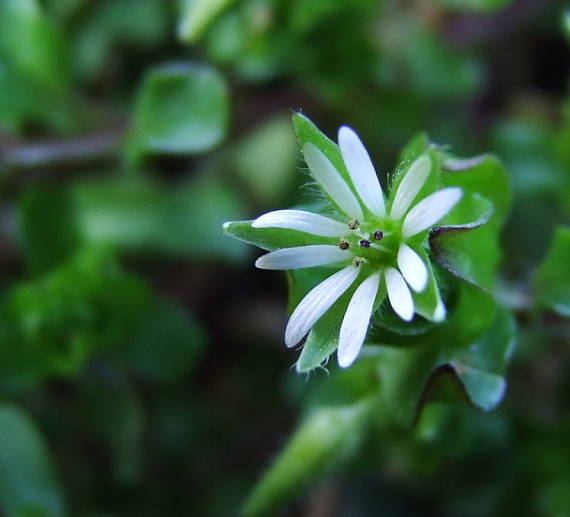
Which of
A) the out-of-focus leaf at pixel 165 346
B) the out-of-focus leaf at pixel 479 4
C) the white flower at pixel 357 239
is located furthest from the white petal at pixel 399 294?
the out-of-focus leaf at pixel 165 346

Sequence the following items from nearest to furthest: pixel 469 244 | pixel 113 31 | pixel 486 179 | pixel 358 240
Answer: pixel 358 240 < pixel 469 244 < pixel 486 179 < pixel 113 31

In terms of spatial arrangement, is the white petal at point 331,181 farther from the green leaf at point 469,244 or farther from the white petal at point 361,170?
the green leaf at point 469,244

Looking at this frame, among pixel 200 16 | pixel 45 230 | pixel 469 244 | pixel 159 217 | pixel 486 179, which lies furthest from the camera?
pixel 159 217

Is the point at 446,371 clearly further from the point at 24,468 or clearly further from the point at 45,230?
the point at 45,230

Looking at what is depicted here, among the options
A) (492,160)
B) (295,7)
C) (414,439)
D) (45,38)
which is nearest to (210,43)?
(295,7)

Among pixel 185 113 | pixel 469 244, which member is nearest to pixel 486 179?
pixel 469 244

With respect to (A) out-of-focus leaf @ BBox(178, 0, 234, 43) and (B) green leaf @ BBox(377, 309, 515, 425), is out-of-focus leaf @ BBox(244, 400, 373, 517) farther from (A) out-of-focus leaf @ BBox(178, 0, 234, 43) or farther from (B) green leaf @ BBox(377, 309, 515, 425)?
(A) out-of-focus leaf @ BBox(178, 0, 234, 43)

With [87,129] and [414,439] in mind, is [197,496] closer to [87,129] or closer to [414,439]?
[414,439]
